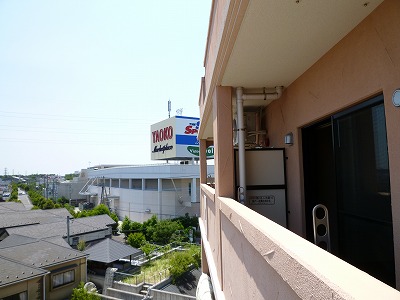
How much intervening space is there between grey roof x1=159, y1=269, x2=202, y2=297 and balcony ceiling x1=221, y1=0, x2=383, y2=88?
14.7 metres

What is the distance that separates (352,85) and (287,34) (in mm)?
841

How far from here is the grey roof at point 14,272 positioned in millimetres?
14117

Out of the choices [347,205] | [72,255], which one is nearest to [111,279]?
[72,255]

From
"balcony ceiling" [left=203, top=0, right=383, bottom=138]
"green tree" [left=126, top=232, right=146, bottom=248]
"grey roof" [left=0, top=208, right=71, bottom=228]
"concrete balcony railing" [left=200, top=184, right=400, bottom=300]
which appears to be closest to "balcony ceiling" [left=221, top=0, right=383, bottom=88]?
"balcony ceiling" [left=203, top=0, right=383, bottom=138]

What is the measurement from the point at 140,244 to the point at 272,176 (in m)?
21.7

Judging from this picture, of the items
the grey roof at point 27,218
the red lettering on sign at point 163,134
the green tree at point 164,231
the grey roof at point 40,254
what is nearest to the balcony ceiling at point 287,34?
the grey roof at point 40,254

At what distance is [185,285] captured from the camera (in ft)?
53.5

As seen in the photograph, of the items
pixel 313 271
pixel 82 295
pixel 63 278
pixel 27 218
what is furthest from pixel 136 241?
pixel 313 271

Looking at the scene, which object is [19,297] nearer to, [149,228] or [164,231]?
[164,231]

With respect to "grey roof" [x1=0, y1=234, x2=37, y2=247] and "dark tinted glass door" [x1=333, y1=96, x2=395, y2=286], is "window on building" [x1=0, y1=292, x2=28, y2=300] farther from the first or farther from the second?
"dark tinted glass door" [x1=333, y1=96, x2=395, y2=286]

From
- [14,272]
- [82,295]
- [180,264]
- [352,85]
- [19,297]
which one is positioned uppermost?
[352,85]

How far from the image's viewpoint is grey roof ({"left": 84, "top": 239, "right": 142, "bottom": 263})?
65.3ft

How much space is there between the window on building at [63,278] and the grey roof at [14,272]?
164 centimetres

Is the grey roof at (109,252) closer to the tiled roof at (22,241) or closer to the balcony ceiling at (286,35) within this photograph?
the tiled roof at (22,241)
